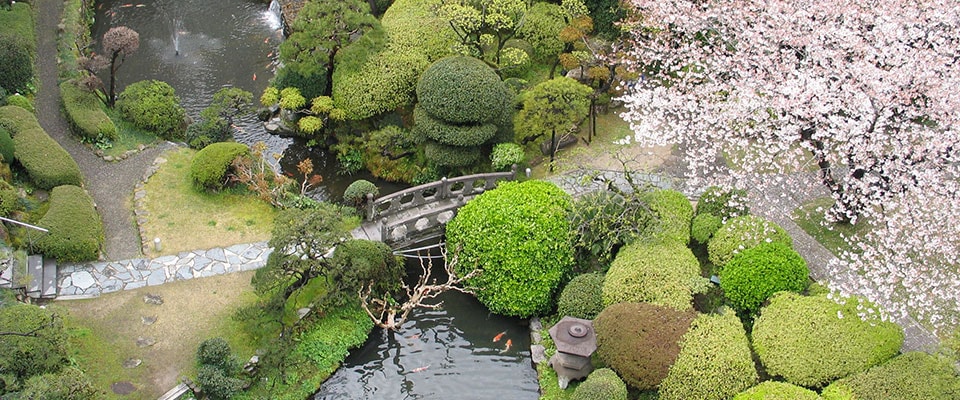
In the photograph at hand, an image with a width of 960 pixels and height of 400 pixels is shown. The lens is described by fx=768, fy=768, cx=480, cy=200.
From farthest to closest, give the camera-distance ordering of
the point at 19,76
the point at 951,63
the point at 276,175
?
the point at 19,76 → the point at 276,175 → the point at 951,63

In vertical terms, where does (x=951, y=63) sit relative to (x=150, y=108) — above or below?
above

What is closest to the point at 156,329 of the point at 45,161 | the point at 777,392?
the point at 45,161

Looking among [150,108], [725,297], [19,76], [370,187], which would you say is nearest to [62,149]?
[150,108]

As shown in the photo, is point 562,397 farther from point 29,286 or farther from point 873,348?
point 29,286

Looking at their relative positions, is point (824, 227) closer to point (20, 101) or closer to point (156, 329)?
point (156, 329)

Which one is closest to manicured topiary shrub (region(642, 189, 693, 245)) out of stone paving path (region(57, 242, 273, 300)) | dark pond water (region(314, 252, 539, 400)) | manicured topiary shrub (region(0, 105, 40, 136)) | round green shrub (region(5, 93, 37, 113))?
dark pond water (region(314, 252, 539, 400))
